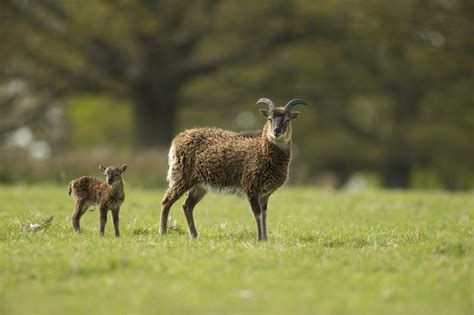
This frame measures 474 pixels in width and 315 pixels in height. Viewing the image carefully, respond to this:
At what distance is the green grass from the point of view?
7250mm

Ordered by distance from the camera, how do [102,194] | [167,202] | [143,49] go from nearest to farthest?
1. [102,194]
2. [167,202]
3. [143,49]

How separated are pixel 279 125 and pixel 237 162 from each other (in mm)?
873

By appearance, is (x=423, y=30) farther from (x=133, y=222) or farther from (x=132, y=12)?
(x=133, y=222)

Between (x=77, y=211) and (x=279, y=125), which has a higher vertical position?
(x=279, y=125)

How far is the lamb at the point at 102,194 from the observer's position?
36.8 ft

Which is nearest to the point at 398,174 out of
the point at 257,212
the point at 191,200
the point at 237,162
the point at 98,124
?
the point at 98,124

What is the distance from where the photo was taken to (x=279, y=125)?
11.4 m

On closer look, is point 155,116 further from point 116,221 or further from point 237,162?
point 116,221

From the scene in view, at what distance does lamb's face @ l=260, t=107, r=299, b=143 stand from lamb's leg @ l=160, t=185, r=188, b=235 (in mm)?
1673

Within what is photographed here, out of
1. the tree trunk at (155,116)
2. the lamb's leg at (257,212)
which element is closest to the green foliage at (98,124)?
the tree trunk at (155,116)

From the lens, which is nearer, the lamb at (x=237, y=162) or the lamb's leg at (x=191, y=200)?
the lamb at (x=237, y=162)

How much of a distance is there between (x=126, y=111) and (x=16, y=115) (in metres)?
15.9

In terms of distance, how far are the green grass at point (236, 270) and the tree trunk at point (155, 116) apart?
20.3 m

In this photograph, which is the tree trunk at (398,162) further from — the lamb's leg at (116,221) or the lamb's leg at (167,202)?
the lamb's leg at (116,221)
